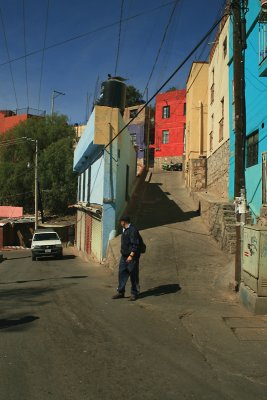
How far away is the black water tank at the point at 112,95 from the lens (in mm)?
23812

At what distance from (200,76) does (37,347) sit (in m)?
28.9

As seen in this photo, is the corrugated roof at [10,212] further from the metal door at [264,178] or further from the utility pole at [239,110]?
the utility pole at [239,110]

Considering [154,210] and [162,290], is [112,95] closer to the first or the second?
[154,210]

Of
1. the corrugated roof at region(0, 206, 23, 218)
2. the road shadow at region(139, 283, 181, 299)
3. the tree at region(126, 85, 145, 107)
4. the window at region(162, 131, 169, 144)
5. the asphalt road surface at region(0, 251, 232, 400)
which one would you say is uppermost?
the tree at region(126, 85, 145, 107)

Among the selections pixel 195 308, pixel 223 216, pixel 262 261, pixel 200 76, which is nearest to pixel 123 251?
pixel 195 308

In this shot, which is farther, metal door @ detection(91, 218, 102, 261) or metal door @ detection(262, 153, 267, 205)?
metal door @ detection(91, 218, 102, 261)

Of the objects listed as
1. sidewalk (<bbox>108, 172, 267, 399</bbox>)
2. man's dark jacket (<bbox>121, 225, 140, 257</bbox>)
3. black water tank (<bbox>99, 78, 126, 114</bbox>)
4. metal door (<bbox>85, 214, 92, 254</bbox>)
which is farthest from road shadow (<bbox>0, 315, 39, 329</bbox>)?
metal door (<bbox>85, 214, 92, 254</bbox>)

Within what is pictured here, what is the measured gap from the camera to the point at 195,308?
8.70 meters

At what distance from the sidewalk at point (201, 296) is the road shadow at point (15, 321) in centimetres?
229

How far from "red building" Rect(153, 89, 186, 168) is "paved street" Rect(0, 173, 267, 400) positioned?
45112 millimetres

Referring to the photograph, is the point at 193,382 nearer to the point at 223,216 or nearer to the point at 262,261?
the point at 262,261

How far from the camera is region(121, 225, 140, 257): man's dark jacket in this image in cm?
962

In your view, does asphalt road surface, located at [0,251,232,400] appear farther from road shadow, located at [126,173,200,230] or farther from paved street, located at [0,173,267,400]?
road shadow, located at [126,173,200,230]

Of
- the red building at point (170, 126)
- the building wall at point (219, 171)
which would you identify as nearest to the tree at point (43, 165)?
the red building at point (170, 126)
